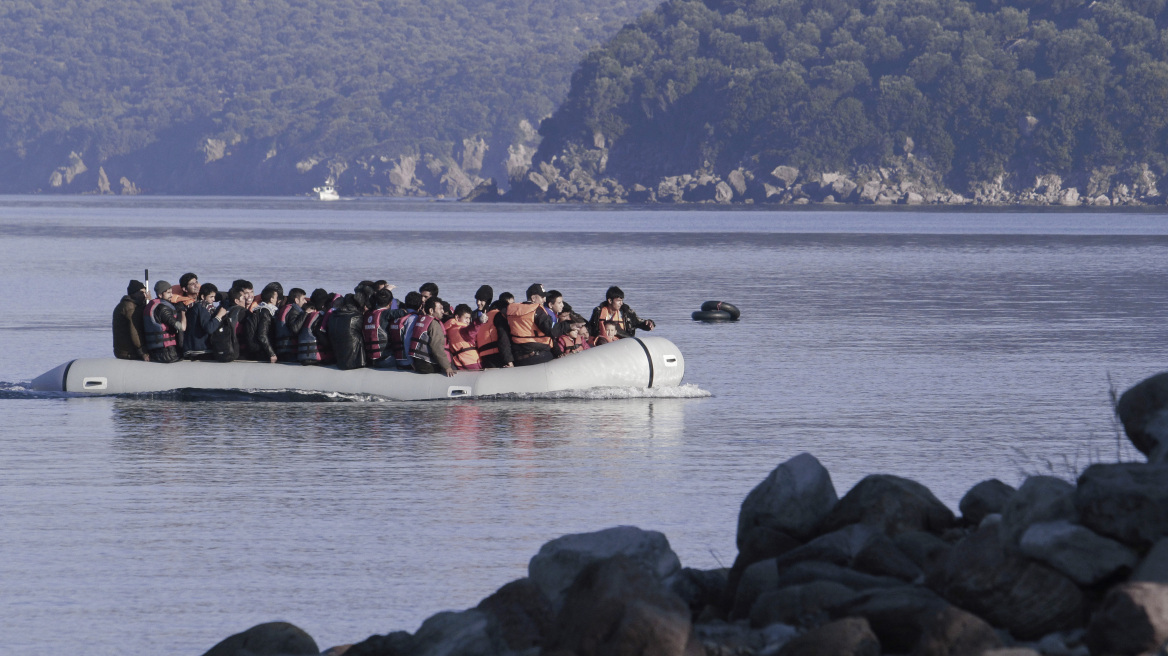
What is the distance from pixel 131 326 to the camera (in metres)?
20.7

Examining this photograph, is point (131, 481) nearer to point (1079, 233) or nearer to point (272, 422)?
point (272, 422)

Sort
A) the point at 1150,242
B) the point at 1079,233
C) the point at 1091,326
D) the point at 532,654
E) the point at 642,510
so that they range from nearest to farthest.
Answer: the point at 532,654 < the point at 642,510 < the point at 1091,326 < the point at 1150,242 < the point at 1079,233

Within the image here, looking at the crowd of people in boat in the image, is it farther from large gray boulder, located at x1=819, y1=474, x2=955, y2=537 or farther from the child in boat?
large gray boulder, located at x1=819, y1=474, x2=955, y2=537

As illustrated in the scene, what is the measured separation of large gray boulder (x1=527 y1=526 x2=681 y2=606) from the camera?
30.6ft

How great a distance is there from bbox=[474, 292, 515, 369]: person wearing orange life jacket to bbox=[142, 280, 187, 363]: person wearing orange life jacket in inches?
150

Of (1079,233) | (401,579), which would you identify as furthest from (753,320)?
(1079,233)

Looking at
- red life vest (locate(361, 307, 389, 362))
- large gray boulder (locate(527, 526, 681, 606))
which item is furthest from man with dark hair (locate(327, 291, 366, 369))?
large gray boulder (locate(527, 526, 681, 606))

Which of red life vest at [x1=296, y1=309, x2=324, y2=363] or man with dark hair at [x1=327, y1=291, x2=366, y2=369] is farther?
red life vest at [x1=296, y1=309, x2=324, y2=363]

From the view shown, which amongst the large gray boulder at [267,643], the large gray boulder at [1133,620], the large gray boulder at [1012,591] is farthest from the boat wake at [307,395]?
the large gray boulder at [1133,620]

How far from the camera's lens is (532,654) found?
27.7 feet

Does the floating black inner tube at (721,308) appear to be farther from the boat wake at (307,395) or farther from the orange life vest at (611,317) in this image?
the boat wake at (307,395)

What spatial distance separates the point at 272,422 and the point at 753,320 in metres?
16.4

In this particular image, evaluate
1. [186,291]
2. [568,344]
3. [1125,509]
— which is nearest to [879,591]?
[1125,509]

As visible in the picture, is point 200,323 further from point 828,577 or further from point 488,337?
point 828,577
